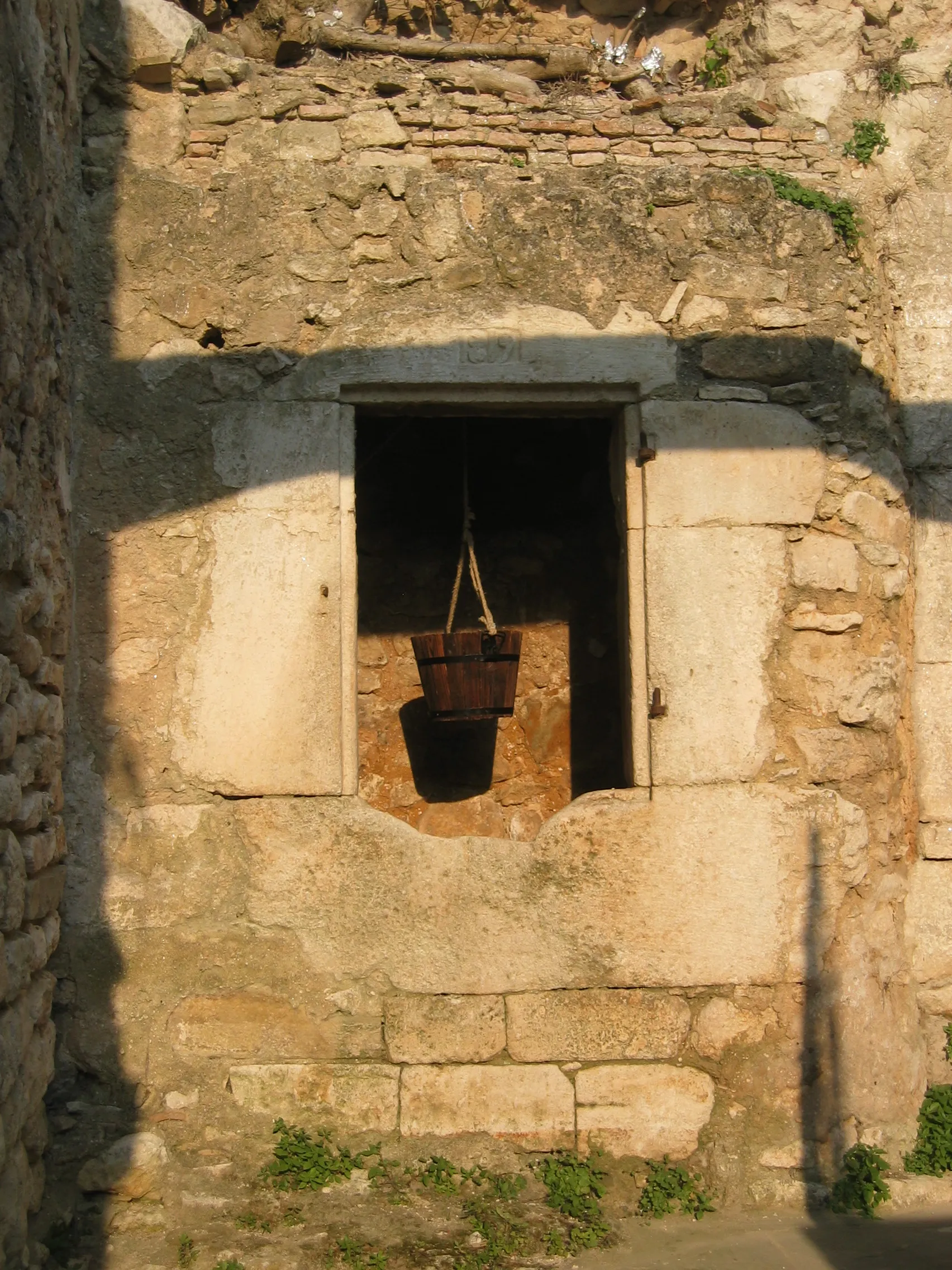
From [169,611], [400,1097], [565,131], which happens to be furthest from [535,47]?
[400,1097]

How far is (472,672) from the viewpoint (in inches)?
159

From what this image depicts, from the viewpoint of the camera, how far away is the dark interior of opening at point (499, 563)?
505cm

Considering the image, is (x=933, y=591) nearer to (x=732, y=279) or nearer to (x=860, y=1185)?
(x=732, y=279)

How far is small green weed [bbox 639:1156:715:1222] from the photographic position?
345 centimetres

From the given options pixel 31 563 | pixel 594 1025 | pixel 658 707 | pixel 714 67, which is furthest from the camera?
pixel 714 67

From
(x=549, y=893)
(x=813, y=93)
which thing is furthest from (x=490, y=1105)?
(x=813, y=93)

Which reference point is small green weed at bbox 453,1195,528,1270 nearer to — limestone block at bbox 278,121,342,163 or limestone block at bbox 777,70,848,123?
limestone block at bbox 278,121,342,163

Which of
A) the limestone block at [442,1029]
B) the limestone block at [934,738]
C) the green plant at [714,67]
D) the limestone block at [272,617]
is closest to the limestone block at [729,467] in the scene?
the limestone block at [934,738]

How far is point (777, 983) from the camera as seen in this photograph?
3.61 metres

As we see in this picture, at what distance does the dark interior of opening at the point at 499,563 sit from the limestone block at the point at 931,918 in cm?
133

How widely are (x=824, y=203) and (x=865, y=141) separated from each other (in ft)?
1.29

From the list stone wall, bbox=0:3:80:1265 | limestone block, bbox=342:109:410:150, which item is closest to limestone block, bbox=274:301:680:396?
limestone block, bbox=342:109:410:150

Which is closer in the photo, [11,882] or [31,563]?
[11,882]

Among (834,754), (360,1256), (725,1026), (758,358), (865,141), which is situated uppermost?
(865,141)
